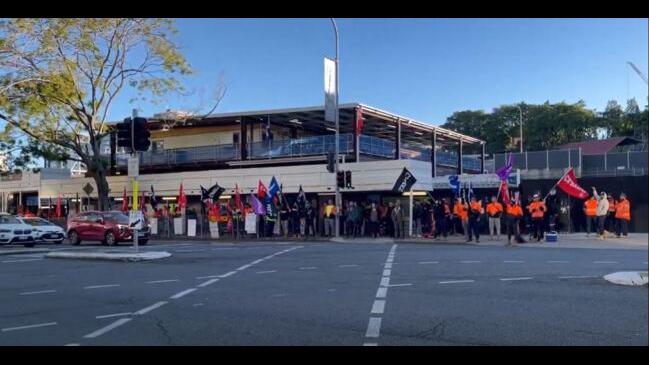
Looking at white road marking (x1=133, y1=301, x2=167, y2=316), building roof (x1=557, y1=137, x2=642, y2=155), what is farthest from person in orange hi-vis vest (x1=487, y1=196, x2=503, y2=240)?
building roof (x1=557, y1=137, x2=642, y2=155)

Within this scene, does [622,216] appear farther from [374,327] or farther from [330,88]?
[374,327]

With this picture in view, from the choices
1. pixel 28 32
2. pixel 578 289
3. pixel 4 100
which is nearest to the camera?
pixel 578 289

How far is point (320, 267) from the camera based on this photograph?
16.0m

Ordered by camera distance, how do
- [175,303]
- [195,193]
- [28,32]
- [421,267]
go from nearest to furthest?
[175,303]
[421,267]
[28,32]
[195,193]

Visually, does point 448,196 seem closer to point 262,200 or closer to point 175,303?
point 262,200

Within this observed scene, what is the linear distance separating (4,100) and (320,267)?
21.5m

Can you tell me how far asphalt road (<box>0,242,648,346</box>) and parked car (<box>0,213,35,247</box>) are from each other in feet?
34.7

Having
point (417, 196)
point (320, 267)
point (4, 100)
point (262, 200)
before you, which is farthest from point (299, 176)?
point (320, 267)

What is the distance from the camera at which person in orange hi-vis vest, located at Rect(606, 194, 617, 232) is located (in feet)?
82.1

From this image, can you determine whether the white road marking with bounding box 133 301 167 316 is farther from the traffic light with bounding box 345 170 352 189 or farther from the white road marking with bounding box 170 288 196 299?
the traffic light with bounding box 345 170 352 189

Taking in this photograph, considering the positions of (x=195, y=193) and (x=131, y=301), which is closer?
(x=131, y=301)

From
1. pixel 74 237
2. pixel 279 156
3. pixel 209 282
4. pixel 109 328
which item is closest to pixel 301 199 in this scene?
pixel 279 156

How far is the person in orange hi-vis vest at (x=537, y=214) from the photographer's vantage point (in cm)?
2441
